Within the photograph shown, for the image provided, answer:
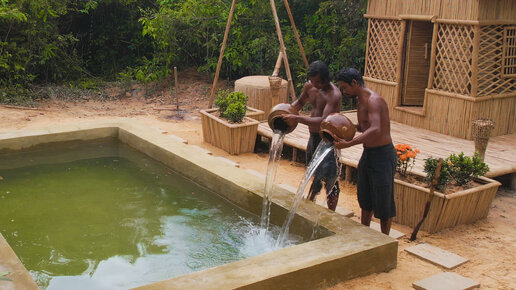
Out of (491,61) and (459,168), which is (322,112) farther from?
(491,61)

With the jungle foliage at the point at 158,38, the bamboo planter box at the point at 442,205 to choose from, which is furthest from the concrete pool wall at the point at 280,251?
the jungle foliage at the point at 158,38

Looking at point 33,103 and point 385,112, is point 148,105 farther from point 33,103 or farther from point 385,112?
point 385,112

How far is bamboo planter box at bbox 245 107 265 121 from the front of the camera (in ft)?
28.3

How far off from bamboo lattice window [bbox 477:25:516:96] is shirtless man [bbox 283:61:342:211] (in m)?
3.64

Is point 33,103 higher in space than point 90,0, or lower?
lower

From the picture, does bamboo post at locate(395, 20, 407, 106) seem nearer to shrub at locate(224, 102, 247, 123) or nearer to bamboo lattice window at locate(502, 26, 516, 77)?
bamboo lattice window at locate(502, 26, 516, 77)

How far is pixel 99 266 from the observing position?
4.75 meters

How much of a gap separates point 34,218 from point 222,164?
2.06 meters

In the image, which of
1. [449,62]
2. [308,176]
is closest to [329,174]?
[308,176]

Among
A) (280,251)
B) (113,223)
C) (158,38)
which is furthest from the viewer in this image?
(158,38)

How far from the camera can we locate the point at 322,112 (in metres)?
5.45

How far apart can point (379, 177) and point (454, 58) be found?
417 cm

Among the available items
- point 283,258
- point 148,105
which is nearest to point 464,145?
point 283,258

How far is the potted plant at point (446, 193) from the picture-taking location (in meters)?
5.39
